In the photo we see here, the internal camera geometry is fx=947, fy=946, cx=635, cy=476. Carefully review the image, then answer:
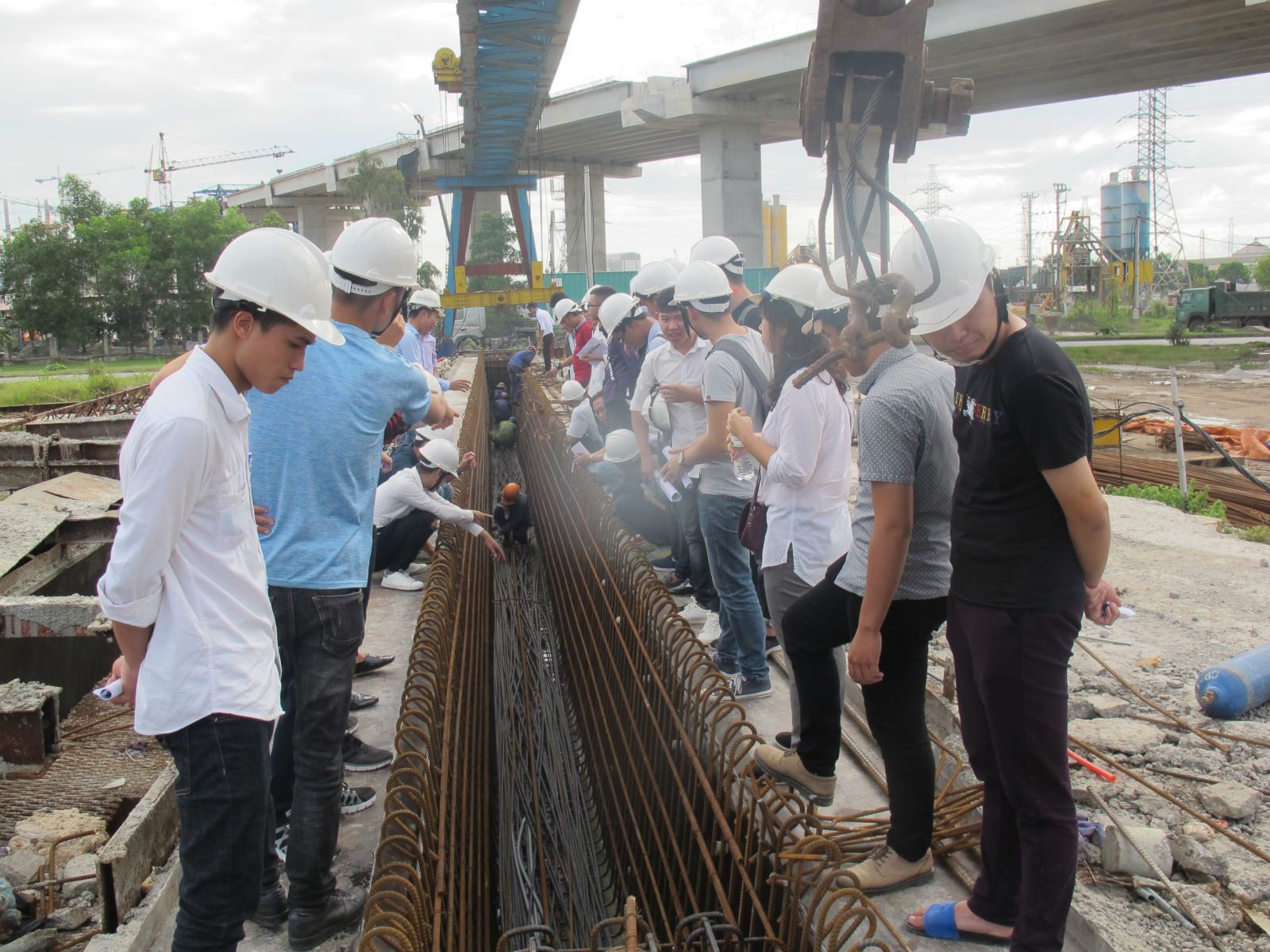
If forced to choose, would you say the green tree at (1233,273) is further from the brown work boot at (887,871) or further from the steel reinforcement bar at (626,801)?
the brown work boot at (887,871)

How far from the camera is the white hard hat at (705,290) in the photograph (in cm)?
397

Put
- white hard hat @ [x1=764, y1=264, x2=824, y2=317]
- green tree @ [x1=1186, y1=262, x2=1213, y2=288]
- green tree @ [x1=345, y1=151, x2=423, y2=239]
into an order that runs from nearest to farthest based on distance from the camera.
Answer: white hard hat @ [x1=764, y1=264, x2=824, y2=317] → green tree @ [x1=345, y1=151, x2=423, y2=239] → green tree @ [x1=1186, y1=262, x2=1213, y2=288]

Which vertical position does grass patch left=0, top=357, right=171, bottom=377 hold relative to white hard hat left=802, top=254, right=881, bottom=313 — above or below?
below

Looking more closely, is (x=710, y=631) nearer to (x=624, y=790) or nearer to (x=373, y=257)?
(x=624, y=790)

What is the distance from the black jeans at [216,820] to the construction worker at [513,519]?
17.4ft

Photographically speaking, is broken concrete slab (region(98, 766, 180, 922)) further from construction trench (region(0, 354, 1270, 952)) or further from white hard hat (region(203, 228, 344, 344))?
white hard hat (region(203, 228, 344, 344))

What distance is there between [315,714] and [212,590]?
0.70m

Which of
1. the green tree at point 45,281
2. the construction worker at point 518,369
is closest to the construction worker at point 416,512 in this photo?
the construction worker at point 518,369

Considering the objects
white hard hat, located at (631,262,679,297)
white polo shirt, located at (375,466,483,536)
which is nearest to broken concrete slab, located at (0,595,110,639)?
white polo shirt, located at (375,466,483,536)

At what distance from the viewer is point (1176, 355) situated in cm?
2708

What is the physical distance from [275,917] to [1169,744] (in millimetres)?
3197

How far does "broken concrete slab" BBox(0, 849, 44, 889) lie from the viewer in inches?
144

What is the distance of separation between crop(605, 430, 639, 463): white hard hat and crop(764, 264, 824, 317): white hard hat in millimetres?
2726

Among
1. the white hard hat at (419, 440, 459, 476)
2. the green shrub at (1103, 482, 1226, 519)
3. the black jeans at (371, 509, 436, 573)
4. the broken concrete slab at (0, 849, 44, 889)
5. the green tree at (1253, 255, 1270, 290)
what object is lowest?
the broken concrete slab at (0, 849, 44, 889)
